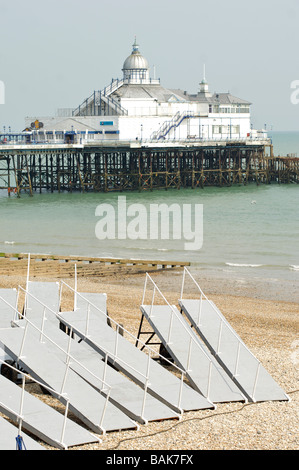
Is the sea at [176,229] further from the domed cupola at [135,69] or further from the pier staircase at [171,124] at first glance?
the domed cupola at [135,69]

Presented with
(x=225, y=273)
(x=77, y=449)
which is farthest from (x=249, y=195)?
(x=77, y=449)

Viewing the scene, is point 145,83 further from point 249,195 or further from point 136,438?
point 136,438

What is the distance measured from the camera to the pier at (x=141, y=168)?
58.5 meters

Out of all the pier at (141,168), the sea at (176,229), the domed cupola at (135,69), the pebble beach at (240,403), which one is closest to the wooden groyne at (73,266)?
the pebble beach at (240,403)

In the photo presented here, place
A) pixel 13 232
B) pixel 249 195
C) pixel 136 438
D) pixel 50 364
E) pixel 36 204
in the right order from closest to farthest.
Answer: pixel 136 438
pixel 50 364
pixel 13 232
pixel 36 204
pixel 249 195

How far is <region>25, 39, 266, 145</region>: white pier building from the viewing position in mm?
61969

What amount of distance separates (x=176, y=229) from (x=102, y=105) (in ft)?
82.2

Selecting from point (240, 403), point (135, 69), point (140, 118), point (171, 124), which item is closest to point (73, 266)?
point (240, 403)

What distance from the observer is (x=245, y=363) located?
Result: 13.8 meters

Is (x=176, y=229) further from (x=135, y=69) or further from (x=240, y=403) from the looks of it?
(x=135, y=69)

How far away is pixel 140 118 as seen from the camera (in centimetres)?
6284

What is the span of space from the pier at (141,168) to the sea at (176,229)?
1763 mm

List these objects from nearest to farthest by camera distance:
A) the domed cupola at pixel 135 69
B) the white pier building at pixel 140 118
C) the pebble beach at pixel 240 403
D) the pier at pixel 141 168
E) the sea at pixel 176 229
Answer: the pebble beach at pixel 240 403 → the sea at pixel 176 229 → the pier at pixel 141 168 → the white pier building at pixel 140 118 → the domed cupola at pixel 135 69

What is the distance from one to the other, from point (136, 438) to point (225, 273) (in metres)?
18.1
